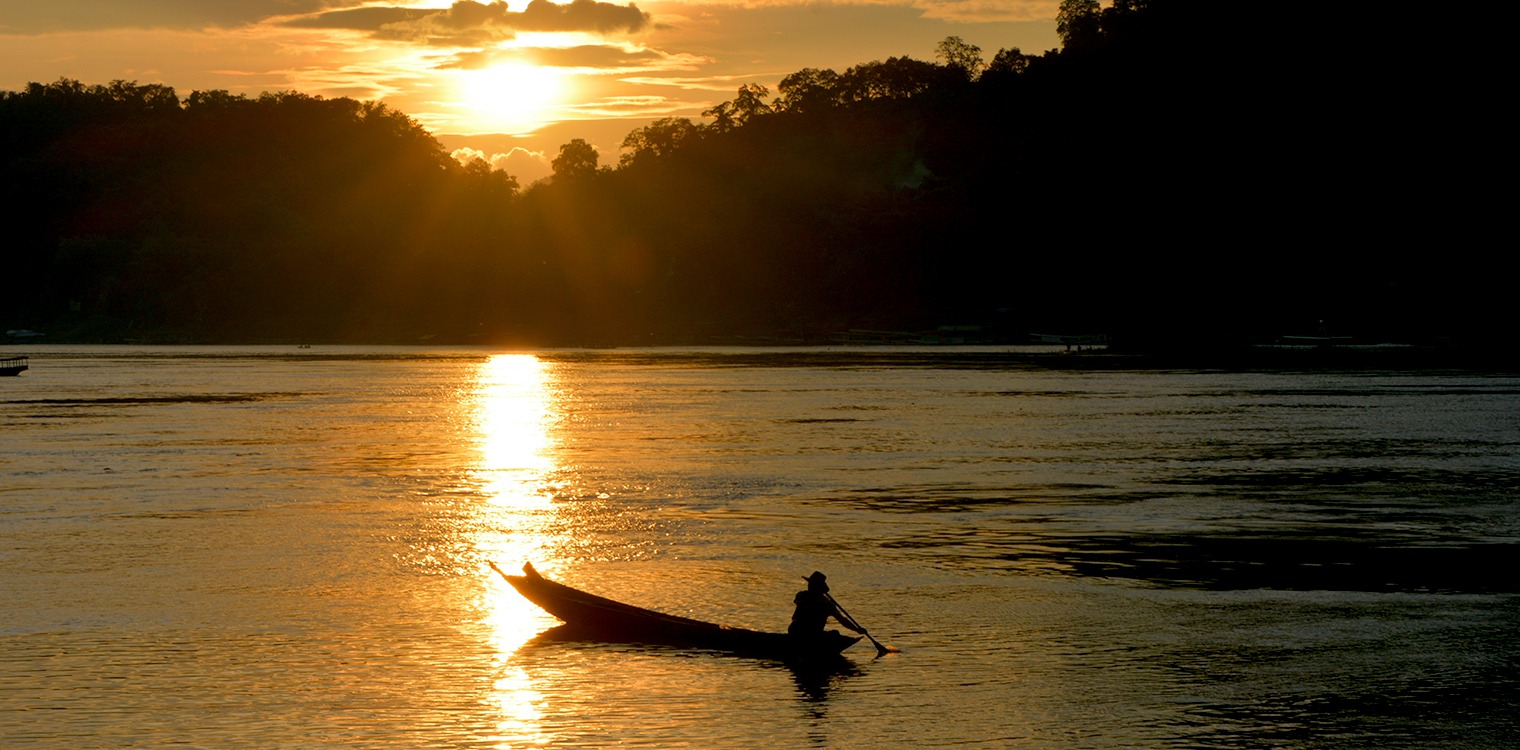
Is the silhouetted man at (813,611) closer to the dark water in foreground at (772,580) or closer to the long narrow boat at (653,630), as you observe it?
the long narrow boat at (653,630)

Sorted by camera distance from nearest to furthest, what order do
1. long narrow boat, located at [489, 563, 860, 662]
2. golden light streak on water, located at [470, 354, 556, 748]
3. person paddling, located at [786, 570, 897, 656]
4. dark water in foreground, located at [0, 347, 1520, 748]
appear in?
dark water in foreground, located at [0, 347, 1520, 748]
golden light streak on water, located at [470, 354, 556, 748]
person paddling, located at [786, 570, 897, 656]
long narrow boat, located at [489, 563, 860, 662]

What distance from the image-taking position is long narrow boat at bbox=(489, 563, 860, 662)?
23.3m

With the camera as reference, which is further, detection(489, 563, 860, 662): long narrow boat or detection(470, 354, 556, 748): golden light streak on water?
detection(489, 563, 860, 662): long narrow boat

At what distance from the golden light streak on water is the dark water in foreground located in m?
0.14

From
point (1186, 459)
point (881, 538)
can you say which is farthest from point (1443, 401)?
point (881, 538)

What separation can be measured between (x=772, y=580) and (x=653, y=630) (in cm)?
641

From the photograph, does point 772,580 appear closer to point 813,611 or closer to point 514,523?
point 813,611

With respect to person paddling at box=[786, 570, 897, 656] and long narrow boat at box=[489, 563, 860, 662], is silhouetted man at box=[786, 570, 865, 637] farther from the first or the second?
long narrow boat at box=[489, 563, 860, 662]

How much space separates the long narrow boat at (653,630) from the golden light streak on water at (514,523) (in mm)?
836

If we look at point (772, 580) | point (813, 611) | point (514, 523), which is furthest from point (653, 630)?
point (514, 523)

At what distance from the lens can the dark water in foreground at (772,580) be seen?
20.4 m

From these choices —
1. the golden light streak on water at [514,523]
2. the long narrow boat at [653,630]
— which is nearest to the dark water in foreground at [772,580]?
the golden light streak on water at [514,523]

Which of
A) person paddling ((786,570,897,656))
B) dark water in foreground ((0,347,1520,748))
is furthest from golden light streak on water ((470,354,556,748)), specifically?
person paddling ((786,570,897,656))

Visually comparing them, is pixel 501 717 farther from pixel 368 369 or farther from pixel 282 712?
pixel 368 369
